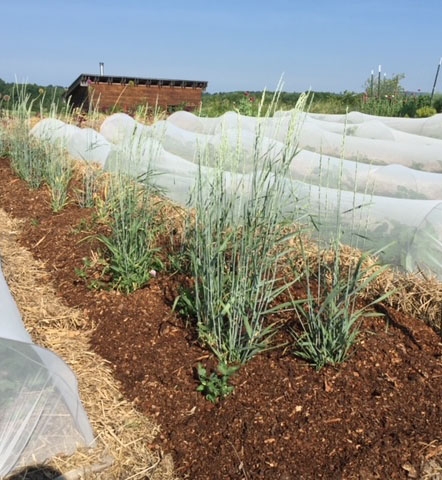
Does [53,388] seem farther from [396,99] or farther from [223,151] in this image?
[396,99]

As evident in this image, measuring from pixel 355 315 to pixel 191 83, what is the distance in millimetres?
10861

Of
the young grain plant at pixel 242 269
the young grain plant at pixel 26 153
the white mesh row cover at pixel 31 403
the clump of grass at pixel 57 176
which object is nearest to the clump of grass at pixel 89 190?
the clump of grass at pixel 57 176

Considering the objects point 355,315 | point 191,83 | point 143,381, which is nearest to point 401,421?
point 355,315

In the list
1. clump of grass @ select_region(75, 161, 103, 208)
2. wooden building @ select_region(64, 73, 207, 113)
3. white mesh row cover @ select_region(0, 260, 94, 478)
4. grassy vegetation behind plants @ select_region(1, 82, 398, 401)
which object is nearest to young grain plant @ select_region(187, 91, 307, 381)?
grassy vegetation behind plants @ select_region(1, 82, 398, 401)

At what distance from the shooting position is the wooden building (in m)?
11.3

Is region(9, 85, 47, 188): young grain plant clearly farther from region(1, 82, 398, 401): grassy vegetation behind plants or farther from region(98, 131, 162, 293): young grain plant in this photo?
region(1, 82, 398, 401): grassy vegetation behind plants

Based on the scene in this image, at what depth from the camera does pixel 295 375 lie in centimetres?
215

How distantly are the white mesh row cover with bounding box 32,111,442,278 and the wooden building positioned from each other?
4.33m

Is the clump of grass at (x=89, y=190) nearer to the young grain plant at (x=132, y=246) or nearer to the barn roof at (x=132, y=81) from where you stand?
the young grain plant at (x=132, y=246)

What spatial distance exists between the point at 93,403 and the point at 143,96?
1018 cm

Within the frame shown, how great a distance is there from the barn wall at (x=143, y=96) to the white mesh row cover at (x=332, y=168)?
4.32m

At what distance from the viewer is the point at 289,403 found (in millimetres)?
2033

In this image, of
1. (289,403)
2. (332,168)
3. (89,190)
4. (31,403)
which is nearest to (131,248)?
(31,403)

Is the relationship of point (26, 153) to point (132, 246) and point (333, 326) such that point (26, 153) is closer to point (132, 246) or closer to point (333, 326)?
point (132, 246)
